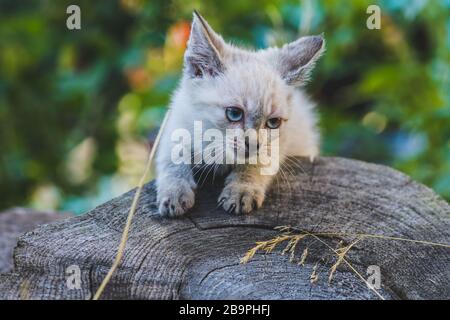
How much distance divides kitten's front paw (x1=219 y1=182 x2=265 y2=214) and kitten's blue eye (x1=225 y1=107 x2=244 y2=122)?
0.31 meters

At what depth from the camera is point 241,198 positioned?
293cm

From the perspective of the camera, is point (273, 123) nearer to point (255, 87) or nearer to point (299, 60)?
point (255, 87)

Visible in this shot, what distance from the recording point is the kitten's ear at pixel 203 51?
3.00 metres

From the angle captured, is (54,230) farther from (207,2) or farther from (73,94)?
(73,94)

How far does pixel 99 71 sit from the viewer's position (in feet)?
17.9

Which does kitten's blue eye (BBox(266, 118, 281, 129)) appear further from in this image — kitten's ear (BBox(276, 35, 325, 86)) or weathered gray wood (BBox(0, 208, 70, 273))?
weathered gray wood (BBox(0, 208, 70, 273))

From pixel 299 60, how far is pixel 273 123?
0.37 m

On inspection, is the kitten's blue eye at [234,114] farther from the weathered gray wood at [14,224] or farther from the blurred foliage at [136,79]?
the blurred foliage at [136,79]

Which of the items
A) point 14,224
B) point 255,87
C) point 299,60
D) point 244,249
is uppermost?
point 299,60

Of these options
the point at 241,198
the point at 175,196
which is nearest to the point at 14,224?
the point at 175,196

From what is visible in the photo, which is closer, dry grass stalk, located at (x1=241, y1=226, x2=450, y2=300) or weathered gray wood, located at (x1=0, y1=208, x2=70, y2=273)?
dry grass stalk, located at (x1=241, y1=226, x2=450, y2=300)

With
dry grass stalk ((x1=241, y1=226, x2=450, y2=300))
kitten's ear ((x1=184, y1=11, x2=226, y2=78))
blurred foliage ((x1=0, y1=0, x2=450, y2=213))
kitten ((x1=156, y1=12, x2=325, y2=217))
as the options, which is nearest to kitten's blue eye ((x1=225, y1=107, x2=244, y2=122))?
kitten ((x1=156, y1=12, x2=325, y2=217))

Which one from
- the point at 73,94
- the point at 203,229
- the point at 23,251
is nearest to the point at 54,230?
the point at 23,251

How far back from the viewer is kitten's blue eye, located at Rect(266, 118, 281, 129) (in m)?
3.06
